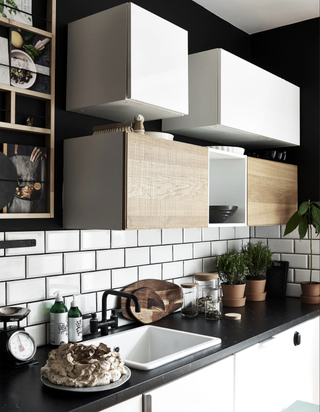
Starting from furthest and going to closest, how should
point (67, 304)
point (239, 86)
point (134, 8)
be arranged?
point (239, 86) → point (67, 304) → point (134, 8)

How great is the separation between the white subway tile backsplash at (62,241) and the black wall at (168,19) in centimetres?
3

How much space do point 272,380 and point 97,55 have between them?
1820mm

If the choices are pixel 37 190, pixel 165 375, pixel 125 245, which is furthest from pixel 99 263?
pixel 165 375

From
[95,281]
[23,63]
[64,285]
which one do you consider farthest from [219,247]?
[23,63]

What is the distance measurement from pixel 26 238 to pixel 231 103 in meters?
1.31

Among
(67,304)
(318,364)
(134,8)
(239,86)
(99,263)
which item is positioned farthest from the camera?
(318,364)

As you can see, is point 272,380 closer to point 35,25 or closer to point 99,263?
point 99,263

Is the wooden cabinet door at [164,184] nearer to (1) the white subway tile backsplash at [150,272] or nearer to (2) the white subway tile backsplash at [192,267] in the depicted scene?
(1) the white subway tile backsplash at [150,272]

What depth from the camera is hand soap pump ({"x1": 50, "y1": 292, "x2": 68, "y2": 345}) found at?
2.01m

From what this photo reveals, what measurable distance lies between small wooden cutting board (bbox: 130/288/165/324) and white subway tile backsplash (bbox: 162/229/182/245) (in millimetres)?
324

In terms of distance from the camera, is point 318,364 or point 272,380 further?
point 318,364

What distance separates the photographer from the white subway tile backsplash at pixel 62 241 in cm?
211

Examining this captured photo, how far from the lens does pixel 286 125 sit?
3074 mm

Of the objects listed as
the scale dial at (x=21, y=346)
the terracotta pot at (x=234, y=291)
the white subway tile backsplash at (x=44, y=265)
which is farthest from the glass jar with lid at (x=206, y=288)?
the scale dial at (x=21, y=346)
